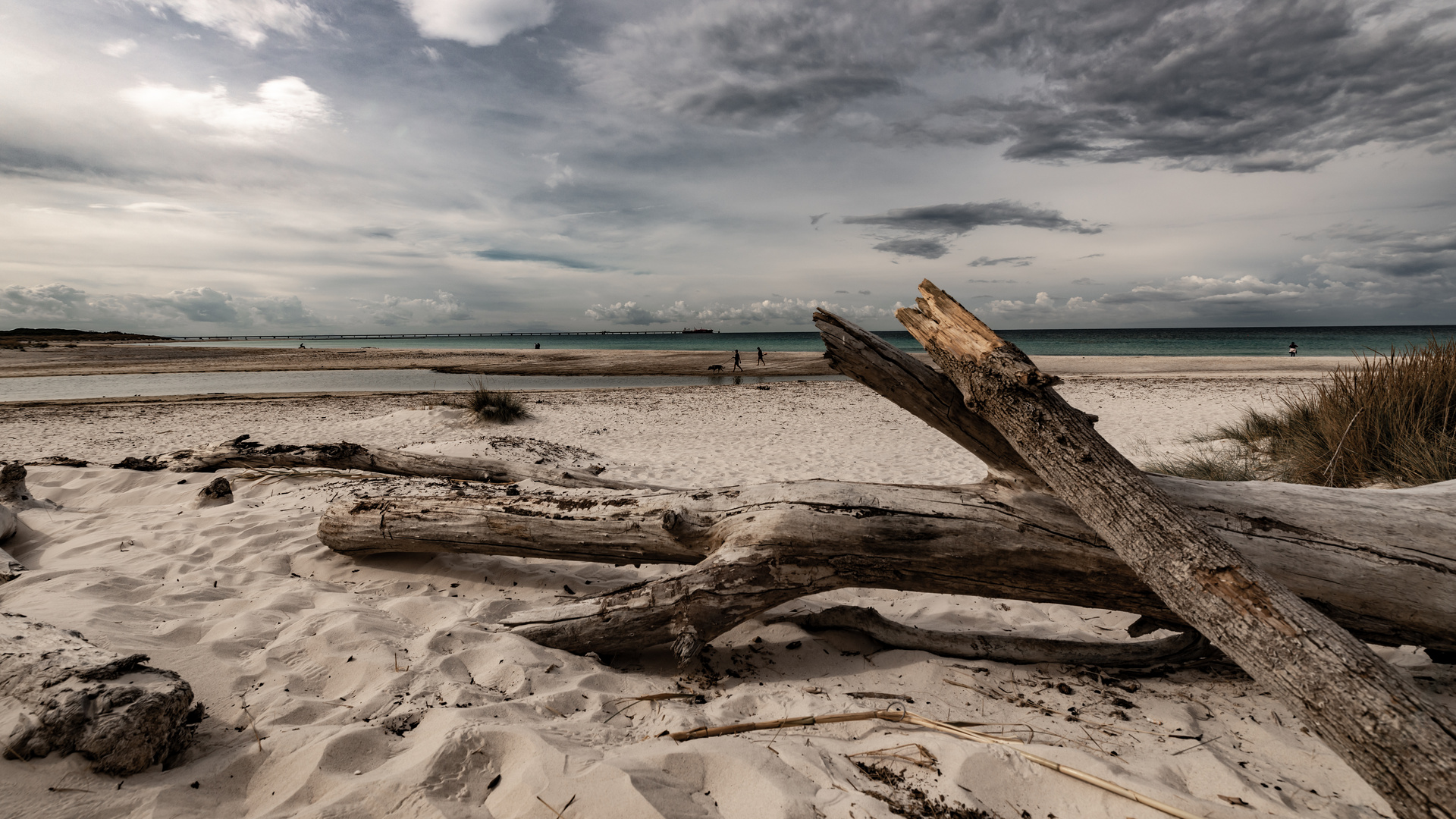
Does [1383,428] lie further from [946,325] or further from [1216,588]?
[946,325]

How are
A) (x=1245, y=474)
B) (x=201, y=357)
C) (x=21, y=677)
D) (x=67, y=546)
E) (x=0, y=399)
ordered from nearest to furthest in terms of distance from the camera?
(x=21, y=677), (x=67, y=546), (x=1245, y=474), (x=0, y=399), (x=201, y=357)

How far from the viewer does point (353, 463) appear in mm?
6480

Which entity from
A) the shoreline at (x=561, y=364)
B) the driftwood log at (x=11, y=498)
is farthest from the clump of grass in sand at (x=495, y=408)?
the shoreline at (x=561, y=364)

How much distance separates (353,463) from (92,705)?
4855 mm

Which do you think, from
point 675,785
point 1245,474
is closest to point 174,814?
point 675,785

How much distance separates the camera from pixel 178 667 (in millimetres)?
2701

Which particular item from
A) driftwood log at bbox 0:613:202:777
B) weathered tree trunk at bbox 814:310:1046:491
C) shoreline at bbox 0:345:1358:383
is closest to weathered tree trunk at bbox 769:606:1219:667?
weathered tree trunk at bbox 814:310:1046:491

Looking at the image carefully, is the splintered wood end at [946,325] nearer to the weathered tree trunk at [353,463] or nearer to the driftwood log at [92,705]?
the driftwood log at [92,705]

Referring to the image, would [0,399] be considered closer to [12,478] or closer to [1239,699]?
[12,478]

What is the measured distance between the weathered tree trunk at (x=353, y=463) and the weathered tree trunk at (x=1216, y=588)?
4.23 metres

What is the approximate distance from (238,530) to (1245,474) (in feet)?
30.8

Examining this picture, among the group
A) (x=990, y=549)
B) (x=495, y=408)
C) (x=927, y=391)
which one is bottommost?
(x=495, y=408)

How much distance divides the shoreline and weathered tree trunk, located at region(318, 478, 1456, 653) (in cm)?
2556


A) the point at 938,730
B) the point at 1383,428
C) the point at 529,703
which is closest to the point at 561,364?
the point at 1383,428
